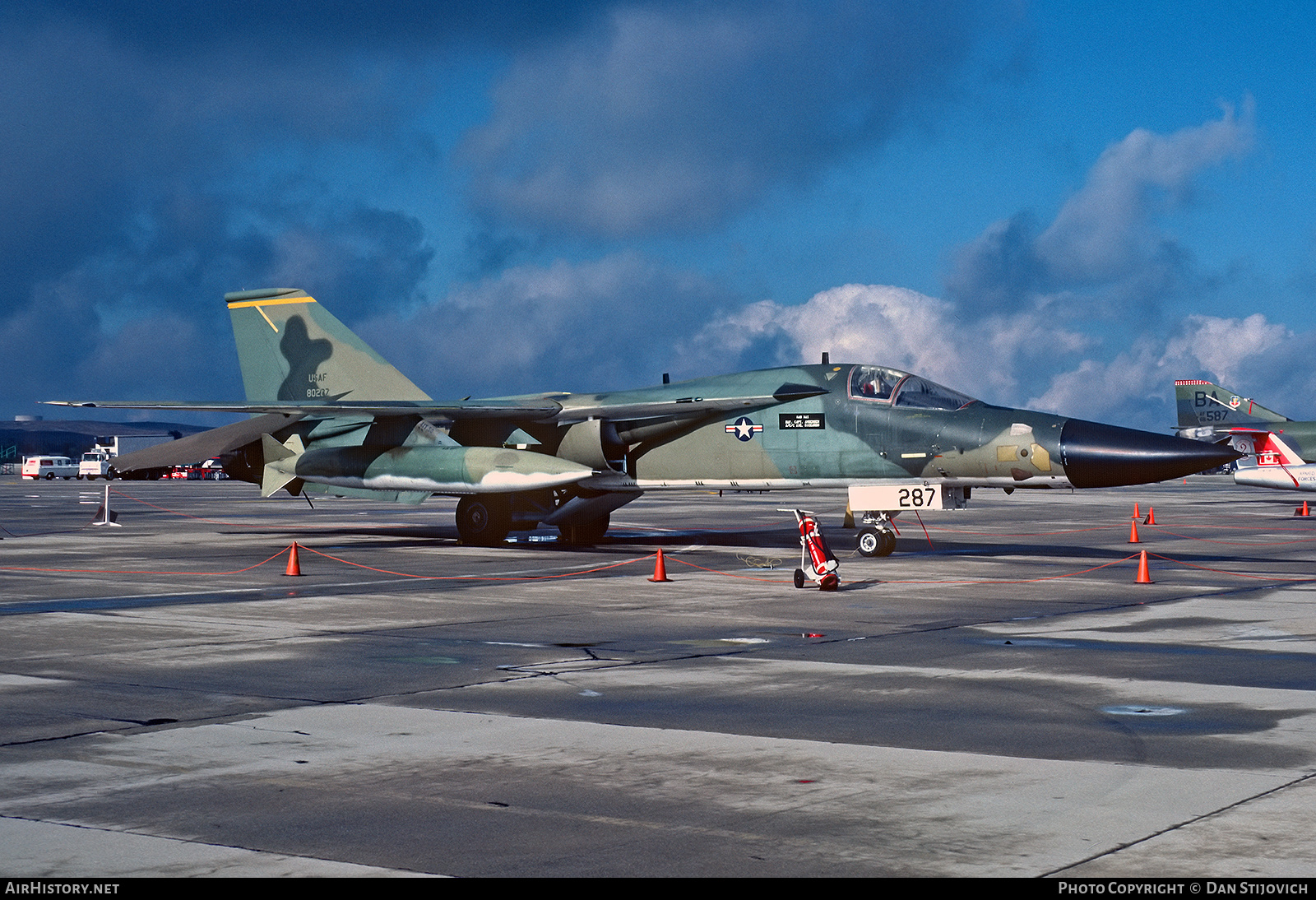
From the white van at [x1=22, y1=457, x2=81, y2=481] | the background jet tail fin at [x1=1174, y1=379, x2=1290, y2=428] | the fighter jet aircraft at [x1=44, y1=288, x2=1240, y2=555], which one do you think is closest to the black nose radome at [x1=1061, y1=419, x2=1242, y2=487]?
the fighter jet aircraft at [x1=44, y1=288, x2=1240, y2=555]

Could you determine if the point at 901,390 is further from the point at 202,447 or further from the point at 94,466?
the point at 94,466

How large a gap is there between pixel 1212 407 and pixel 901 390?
41.9m

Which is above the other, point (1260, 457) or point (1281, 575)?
point (1260, 457)

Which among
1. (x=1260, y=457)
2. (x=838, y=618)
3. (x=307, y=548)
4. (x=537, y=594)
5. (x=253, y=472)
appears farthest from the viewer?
(x=1260, y=457)

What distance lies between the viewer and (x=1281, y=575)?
17766 mm

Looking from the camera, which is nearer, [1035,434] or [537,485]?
→ [1035,434]

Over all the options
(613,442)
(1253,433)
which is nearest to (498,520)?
(613,442)

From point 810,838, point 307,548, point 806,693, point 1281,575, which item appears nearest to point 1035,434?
point 1281,575

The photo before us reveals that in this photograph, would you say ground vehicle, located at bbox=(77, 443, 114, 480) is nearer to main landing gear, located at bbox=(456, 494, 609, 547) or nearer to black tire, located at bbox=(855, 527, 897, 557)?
main landing gear, located at bbox=(456, 494, 609, 547)

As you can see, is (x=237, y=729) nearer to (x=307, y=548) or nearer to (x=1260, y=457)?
(x=307, y=548)

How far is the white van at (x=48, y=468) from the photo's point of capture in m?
89.1

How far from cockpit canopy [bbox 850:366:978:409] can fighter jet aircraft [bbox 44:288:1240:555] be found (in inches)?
1.0

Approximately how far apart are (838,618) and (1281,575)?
332 inches

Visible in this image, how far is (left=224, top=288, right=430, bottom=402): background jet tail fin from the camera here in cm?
2564
